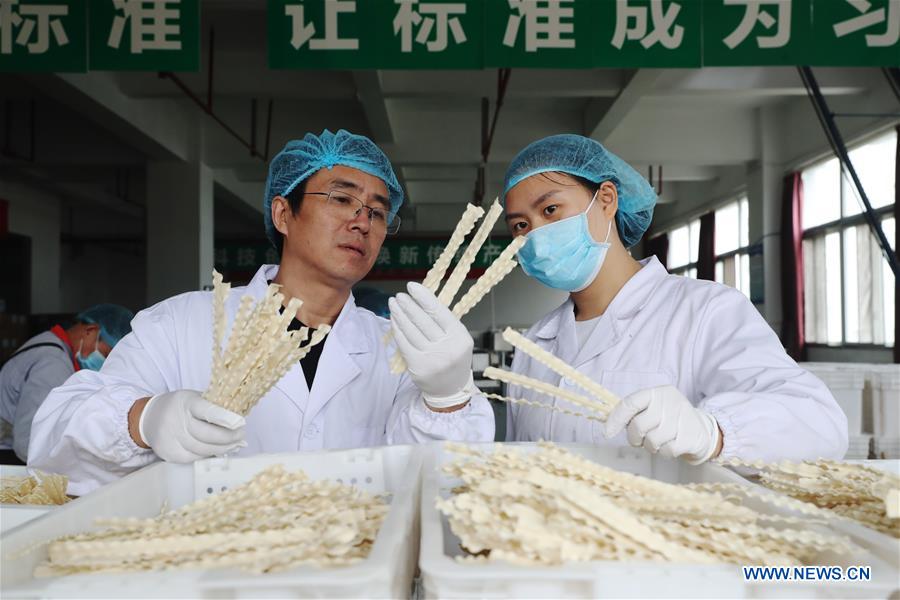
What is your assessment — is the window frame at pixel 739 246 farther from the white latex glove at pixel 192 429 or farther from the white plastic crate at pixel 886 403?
the white latex glove at pixel 192 429

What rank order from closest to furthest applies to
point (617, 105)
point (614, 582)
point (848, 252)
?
point (614, 582) < point (617, 105) < point (848, 252)

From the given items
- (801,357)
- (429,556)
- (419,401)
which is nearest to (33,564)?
(429,556)

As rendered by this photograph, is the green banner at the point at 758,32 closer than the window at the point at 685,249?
Yes

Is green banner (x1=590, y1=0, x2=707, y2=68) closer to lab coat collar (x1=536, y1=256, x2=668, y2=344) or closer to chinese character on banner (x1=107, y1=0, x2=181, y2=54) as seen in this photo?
lab coat collar (x1=536, y1=256, x2=668, y2=344)

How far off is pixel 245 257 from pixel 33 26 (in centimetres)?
811

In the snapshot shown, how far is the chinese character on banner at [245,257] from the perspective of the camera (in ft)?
36.3

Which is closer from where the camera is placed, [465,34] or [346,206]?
[346,206]

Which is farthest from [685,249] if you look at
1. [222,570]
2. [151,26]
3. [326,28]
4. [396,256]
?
[222,570]

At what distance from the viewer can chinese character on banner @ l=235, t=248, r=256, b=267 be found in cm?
1108

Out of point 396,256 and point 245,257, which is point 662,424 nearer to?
point 396,256

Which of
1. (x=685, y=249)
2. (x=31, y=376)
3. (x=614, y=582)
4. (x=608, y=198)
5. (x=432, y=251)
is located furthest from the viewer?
(x=685, y=249)

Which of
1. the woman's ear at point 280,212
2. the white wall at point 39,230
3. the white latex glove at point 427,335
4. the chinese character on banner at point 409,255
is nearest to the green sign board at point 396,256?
the chinese character on banner at point 409,255

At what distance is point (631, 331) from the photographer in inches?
68.4

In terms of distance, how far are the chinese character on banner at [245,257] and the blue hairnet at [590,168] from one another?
9772 mm
